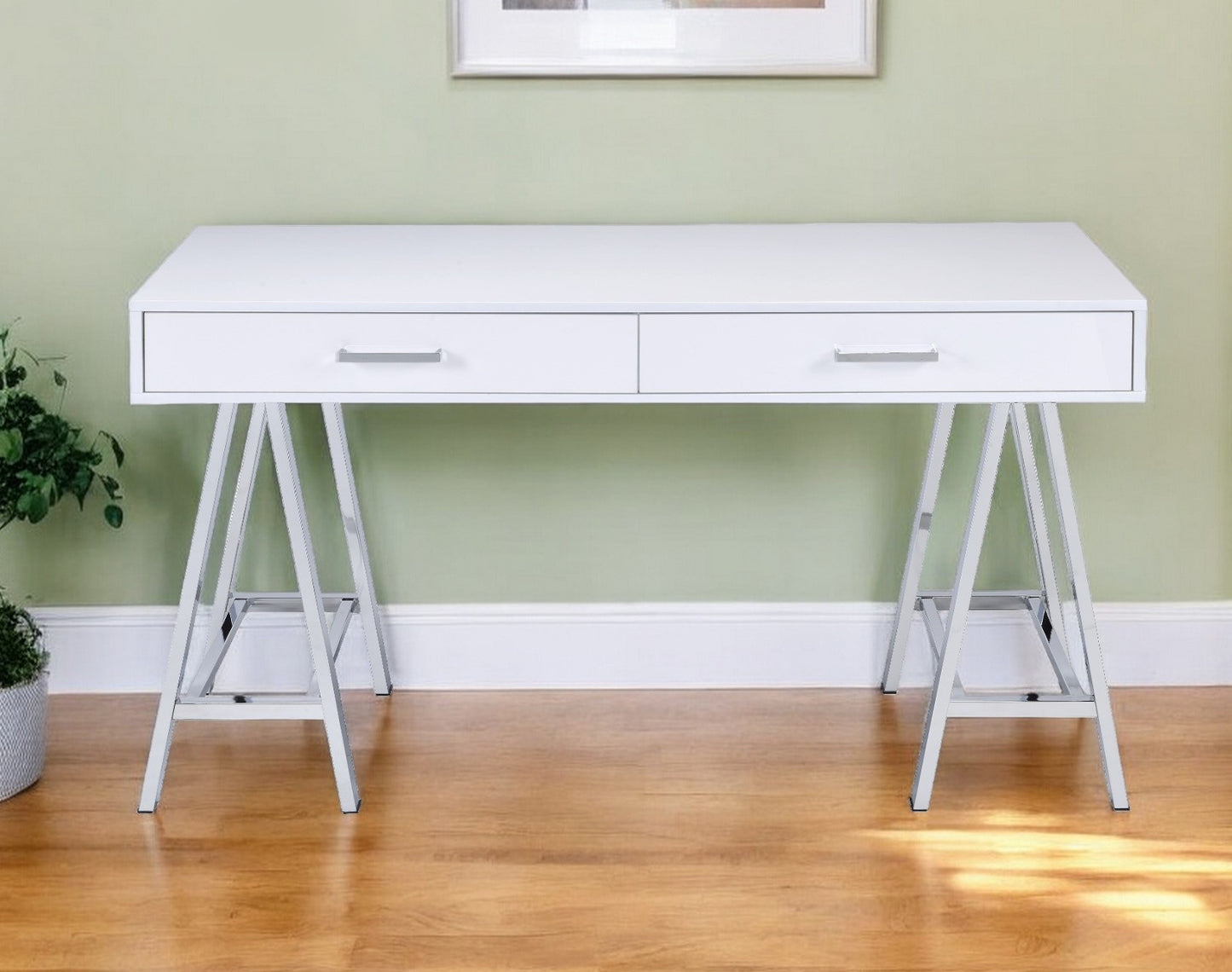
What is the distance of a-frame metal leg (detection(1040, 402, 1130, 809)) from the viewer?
8.60ft

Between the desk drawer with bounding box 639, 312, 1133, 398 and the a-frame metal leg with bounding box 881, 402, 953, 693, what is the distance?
507 mm

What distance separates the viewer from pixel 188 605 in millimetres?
2631

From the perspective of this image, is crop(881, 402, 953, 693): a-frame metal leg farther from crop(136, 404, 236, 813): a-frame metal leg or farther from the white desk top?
crop(136, 404, 236, 813): a-frame metal leg

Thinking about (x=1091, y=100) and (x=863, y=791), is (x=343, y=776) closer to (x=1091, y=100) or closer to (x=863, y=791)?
(x=863, y=791)

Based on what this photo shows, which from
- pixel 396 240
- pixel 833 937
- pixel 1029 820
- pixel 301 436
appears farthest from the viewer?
pixel 301 436

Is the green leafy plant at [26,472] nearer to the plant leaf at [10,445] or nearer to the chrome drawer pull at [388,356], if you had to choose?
the plant leaf at [10,445]

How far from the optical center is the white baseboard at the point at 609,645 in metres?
3.18

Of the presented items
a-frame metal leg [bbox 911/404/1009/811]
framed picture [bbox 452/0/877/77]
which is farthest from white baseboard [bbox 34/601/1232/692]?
framed picture [bbox 452/0/877/77]

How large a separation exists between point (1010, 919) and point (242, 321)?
1480mm

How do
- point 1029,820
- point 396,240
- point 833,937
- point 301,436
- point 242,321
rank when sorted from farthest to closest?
point 301,436, point 396,240, point 1029,820, point 242,321, point 833,937

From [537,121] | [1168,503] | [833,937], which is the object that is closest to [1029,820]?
[833,937]

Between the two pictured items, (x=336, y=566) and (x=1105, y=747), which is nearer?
(x=1105, y=747)

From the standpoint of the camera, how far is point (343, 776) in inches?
103

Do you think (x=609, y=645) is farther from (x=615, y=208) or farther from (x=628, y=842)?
(x=615, y=208)
